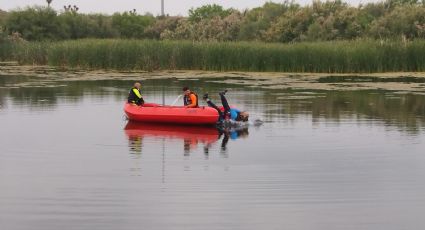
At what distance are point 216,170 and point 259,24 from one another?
152ft

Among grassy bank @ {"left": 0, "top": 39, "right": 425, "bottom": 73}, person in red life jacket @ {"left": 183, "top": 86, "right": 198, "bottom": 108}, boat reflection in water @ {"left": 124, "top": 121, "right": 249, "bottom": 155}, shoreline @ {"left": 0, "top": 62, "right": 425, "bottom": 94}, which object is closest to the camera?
boat reflection in water @ {"left": 124, "top": 121, "right": 249, "bottom": 155}

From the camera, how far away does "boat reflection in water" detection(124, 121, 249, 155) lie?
58.3 feet

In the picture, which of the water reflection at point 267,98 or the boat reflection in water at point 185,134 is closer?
the boat reflection in water at point 185,134

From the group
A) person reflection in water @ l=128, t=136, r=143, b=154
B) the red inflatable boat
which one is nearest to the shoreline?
the red inflatable boat

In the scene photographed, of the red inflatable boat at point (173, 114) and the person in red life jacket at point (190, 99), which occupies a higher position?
the person in red life jacket at point (190, 99)

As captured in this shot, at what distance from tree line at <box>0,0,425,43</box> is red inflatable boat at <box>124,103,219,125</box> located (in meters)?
22.3

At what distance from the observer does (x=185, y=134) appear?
19734 mm

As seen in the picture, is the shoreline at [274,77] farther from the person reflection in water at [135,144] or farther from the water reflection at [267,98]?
the person reflection in water at [135,144]

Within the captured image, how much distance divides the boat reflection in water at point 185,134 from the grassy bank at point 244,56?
19593 mm

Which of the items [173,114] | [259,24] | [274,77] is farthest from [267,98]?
[259,24]

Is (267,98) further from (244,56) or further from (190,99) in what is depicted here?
(244,56)

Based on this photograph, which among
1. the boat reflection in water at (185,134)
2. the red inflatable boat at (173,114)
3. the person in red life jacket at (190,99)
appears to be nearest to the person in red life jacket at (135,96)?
the red inflatable boat at (173,114)

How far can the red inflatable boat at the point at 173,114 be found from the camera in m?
20.6

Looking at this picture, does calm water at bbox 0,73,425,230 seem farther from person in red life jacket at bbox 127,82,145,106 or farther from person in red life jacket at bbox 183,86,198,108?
person in red life jacket at bbox 127,82,145,106
